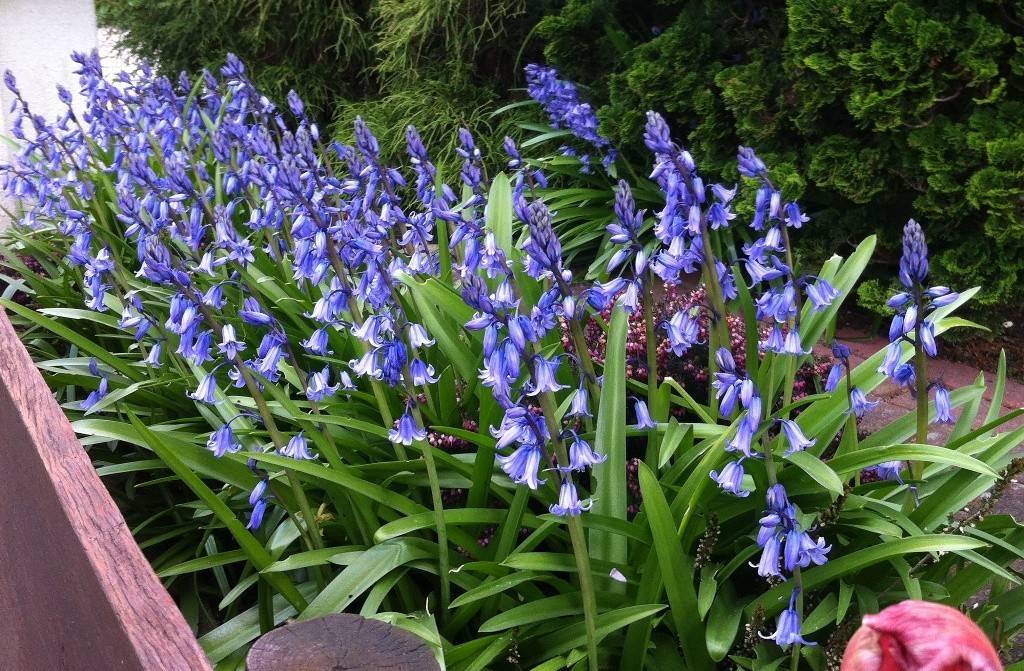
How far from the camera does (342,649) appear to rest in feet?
3.05

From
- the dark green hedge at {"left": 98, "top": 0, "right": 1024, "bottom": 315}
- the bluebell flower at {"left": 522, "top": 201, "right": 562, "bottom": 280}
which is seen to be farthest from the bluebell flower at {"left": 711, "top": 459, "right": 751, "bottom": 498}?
the dark green hedge at {"left": 98, "top": 0, "right": 1024, "bottom": 315}

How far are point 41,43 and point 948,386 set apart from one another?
18.5ft

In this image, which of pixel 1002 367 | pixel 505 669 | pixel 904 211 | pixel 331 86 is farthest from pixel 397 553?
pixel 331 86

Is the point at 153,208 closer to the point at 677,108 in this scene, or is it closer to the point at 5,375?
the point at 5,375

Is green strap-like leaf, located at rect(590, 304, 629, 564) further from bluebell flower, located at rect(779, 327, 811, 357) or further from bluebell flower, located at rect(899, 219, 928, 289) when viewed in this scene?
bluebell flower, located at rect(899, 219, 928, 289)

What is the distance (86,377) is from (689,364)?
213cm

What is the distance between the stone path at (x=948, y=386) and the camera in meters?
2.83

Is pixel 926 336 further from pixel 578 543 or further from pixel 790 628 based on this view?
pixel 578 543

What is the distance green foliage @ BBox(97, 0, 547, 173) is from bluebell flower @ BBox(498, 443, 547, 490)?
3.81 meters

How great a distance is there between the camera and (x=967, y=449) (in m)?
1.97

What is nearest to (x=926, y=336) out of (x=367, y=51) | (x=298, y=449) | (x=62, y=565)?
(x=298, y=449)

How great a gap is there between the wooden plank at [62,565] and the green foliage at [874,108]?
310 cm

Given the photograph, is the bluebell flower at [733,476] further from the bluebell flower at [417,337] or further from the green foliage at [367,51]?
the green foliage at [367,51]

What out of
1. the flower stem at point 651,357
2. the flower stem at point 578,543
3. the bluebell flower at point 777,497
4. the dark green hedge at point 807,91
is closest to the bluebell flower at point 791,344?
the flower stem at point 651,357
